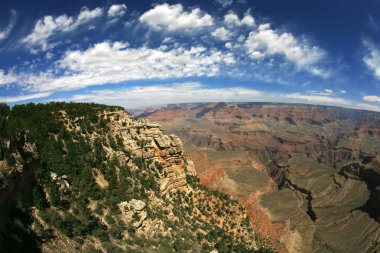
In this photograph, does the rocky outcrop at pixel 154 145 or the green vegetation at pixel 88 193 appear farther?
the rocky outcrop at pixel 154 145

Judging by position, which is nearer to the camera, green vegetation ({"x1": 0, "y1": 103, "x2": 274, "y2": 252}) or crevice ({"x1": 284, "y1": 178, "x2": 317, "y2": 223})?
green vegetation ({"x1": 0, "y1": 103, "x2": 274, "y2": 252})

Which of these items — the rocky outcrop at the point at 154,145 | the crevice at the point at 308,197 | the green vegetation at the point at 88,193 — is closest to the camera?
the green vegetation at the point at 88,193

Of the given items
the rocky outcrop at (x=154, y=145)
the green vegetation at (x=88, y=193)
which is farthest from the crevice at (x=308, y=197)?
the rocky outcrop at (x=154, y=145)

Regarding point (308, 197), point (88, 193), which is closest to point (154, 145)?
point (88, 193)

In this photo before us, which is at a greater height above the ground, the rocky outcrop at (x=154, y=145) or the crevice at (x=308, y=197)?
the rocky outcrop at (x=154, y=145)

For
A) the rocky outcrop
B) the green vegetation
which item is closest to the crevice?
the green vegetation

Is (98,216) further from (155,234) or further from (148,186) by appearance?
(148,186)

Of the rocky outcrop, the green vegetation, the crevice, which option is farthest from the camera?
the crevice

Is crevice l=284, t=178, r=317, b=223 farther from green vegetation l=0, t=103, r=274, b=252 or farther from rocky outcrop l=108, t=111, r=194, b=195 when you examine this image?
rocky outcrop l=108, t=111, r=194, b=195

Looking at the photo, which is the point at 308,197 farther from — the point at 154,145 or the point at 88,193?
the point at 88,193

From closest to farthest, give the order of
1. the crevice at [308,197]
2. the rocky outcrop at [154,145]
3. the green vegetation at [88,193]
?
the green vegetation at [88,193] → the rocky outcrop at [154,145] → the crevice at [308,197]

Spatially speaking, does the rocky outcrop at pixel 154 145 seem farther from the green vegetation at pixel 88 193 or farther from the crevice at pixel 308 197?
the crevice at pixel 308 197

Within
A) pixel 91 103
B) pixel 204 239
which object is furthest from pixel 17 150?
pixel 204 239

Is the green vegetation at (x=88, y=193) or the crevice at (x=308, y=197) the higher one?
the green vegetation at (x=88, y=193)
